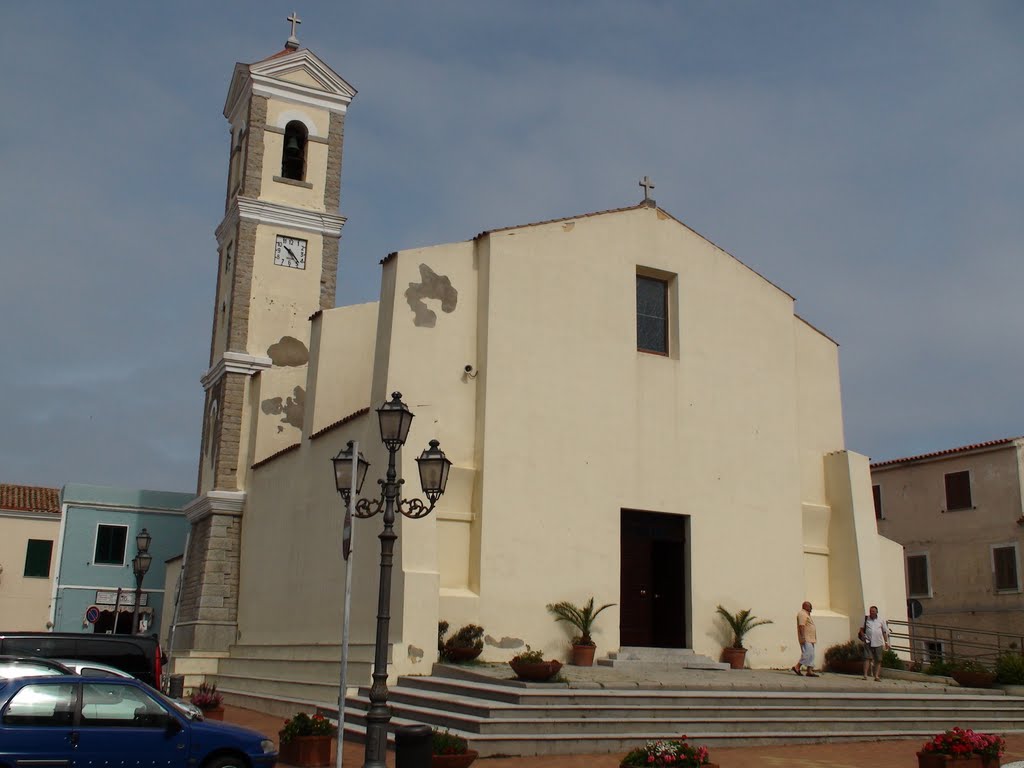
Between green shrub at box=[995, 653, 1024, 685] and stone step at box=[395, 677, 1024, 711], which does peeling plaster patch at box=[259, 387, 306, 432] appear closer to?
stone step at box=[395, 677, 1024, 711]

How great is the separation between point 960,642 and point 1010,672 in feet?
15.5

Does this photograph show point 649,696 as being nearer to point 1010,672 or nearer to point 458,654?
point 458,654

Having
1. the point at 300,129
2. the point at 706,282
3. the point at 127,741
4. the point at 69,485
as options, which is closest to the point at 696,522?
the point at 706,282

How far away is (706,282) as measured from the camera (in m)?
22.6

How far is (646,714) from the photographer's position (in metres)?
14.4

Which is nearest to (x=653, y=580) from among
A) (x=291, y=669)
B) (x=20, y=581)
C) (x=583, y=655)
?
(x=583, y=655)

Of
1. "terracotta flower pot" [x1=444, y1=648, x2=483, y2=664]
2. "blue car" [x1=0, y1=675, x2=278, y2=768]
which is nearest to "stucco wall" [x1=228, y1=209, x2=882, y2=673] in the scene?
"terracotta flower pot" [x1=444, y1=648, x2=483, y2=664]

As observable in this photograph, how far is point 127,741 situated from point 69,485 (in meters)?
31.2

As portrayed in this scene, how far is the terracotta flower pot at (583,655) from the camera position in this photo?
736 inches

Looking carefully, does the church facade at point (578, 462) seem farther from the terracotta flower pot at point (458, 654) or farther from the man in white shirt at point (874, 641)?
the man in white shirt at point (874, 641)

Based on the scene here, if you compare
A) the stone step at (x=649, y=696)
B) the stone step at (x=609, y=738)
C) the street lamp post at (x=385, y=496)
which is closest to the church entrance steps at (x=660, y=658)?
the stone step at (x=649, y=696)

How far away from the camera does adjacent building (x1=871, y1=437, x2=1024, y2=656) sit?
3027cm

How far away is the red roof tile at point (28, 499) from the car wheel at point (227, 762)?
3216 cm

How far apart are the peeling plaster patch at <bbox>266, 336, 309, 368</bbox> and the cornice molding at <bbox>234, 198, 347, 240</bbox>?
3423 millimetres
